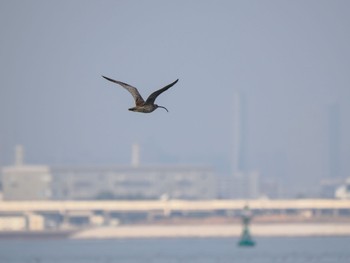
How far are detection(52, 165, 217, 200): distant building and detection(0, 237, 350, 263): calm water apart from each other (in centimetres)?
4291

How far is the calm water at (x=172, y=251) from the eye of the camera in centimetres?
6888

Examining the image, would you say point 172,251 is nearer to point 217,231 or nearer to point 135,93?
point 217,231

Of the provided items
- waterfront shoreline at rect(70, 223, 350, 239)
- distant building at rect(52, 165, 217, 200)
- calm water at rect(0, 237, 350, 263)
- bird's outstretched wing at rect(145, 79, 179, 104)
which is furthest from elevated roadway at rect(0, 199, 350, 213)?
bird's outstretched wing at rect(145, 79, 179, 104)

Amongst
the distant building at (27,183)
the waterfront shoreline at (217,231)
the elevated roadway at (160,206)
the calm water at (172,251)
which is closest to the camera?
the calm water at (172,251)

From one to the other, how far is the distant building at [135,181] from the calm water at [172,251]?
4291 cm

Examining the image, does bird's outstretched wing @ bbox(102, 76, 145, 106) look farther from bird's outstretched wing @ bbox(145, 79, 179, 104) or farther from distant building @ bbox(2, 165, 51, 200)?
distant building @ bbox(2, 165, 51, 200)

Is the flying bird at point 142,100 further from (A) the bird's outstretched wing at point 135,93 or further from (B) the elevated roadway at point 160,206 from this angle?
(B) the elevated roadway at point 160,206

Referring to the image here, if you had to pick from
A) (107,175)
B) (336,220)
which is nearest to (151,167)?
(107,175)

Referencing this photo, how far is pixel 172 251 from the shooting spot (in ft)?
267

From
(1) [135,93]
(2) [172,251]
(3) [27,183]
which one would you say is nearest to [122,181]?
(3) [27,183]

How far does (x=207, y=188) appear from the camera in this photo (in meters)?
148

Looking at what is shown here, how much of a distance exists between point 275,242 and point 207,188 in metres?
54.1

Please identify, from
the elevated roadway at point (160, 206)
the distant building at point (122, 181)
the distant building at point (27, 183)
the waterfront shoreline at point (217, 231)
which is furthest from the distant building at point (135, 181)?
the waterfront shoreline at point (217, 231)

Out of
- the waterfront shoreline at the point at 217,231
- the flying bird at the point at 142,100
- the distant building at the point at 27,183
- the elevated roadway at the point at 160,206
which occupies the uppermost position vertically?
the flying bird at the point at 142,100
